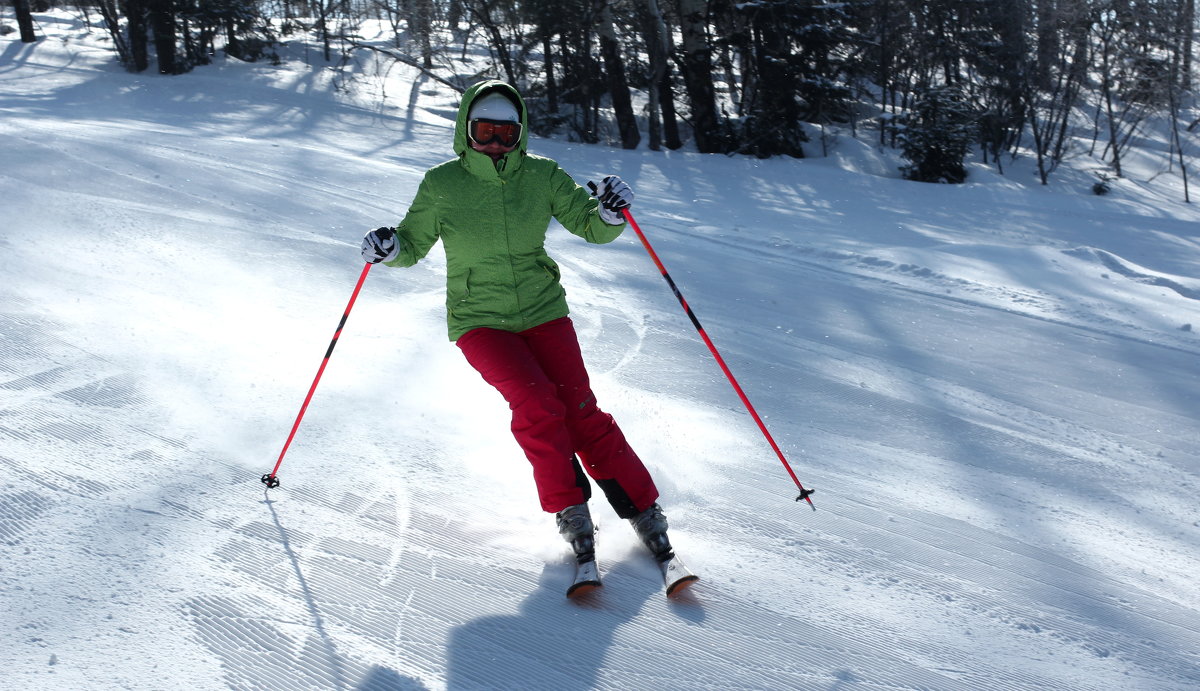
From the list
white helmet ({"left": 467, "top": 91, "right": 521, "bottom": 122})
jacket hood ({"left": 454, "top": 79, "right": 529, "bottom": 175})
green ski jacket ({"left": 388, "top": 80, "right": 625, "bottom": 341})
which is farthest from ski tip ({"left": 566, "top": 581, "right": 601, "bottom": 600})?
white helmet ({"left": 467, "top": 91, "right": 521, "bottom": 122})

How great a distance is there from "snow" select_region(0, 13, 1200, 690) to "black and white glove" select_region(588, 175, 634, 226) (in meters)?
1.15

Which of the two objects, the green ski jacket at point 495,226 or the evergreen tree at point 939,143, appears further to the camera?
the evergreen tree at point 939,143

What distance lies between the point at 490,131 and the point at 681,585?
1.63m

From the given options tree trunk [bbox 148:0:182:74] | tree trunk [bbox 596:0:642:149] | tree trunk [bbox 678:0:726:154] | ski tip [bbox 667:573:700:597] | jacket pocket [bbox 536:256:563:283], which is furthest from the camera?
tree trunk [bbox 148:0:182:74]

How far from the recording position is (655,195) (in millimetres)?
9984

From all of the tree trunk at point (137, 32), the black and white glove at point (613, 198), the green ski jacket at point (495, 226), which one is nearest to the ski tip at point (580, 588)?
the green ski jacket at point (495, 226)

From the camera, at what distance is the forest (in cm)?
1552

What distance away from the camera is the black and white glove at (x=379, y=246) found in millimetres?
3076

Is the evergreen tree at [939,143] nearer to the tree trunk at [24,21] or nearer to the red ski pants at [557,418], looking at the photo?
the red ski pants at [557,418]

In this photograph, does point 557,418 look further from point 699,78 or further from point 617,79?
point 699,78

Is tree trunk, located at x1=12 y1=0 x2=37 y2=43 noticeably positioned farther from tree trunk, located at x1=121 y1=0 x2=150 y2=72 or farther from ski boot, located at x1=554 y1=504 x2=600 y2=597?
ski boot, located at x1=554 y1=504 x2=600 y2=597

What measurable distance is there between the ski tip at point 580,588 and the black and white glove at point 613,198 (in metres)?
1.23

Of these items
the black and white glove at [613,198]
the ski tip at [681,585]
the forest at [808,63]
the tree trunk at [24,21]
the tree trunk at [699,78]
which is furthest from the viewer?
the tree trunk at [24,21]

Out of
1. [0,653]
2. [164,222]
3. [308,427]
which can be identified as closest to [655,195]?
[164,222]
